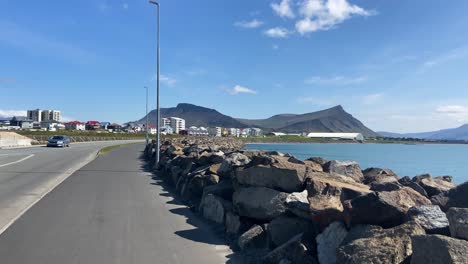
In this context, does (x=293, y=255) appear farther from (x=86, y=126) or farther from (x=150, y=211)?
(x=86, y=126)

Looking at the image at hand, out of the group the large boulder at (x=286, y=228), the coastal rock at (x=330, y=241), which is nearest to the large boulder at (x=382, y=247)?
the coastal rock at (x=330, y=241)

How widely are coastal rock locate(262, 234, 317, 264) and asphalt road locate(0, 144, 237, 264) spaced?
3.37 feet

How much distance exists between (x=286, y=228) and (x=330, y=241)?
1323mm

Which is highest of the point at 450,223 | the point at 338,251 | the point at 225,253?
the point at 450,223

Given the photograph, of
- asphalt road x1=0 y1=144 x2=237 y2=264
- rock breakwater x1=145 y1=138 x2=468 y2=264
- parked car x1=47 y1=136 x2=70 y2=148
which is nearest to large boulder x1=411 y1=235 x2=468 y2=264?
rock breakwater x1=145 y1=138 x2=468 y2=264

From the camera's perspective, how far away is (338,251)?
4.93m

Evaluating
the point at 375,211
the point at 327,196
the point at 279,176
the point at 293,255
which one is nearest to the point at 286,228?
the point at 327,196

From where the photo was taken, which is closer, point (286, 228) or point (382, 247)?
point (382, 247)

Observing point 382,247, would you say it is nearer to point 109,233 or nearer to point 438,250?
point 438,250

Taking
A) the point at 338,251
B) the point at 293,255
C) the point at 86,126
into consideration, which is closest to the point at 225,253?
the point at 293,255

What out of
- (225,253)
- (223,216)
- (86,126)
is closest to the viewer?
(225,253)

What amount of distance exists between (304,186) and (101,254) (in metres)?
3.96

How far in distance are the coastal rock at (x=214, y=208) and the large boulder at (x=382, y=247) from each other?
460cm

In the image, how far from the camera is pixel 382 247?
15.3ft
